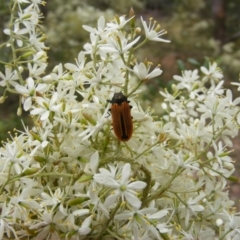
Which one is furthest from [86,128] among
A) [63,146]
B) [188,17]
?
[188,17]

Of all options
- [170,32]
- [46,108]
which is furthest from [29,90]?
[170,32]

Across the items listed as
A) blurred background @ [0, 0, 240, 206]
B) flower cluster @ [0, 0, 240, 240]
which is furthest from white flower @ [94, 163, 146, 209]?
blurred background @ [0, 0, 240, 206]

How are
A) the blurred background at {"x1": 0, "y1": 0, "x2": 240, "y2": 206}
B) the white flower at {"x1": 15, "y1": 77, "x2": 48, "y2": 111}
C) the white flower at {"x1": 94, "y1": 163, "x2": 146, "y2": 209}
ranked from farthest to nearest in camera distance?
the blurred background at {"x1": 0, "y1": 0, "x2": 240, "y2": 206}, the white flower at {"x1": 15, "y1": 77, "x2": 48, "y2": 111}, the white flower at {"x1": 94, "y1": 163, "x2": 146, "y2": 209}

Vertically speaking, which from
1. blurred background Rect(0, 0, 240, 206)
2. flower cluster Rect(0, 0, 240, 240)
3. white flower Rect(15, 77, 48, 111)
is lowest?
blurred background Rect(0, 0, 240, 206)

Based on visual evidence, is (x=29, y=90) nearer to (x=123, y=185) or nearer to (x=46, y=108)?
(x=46, y=108)

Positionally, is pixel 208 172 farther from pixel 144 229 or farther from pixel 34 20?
pixel 34 20

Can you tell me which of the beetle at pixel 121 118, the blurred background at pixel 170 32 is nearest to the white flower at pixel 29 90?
the beetle at pixel 121 118

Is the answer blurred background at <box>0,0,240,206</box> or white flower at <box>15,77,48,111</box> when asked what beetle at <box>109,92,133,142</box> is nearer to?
white flower at <box>15,77,48,111</box>
